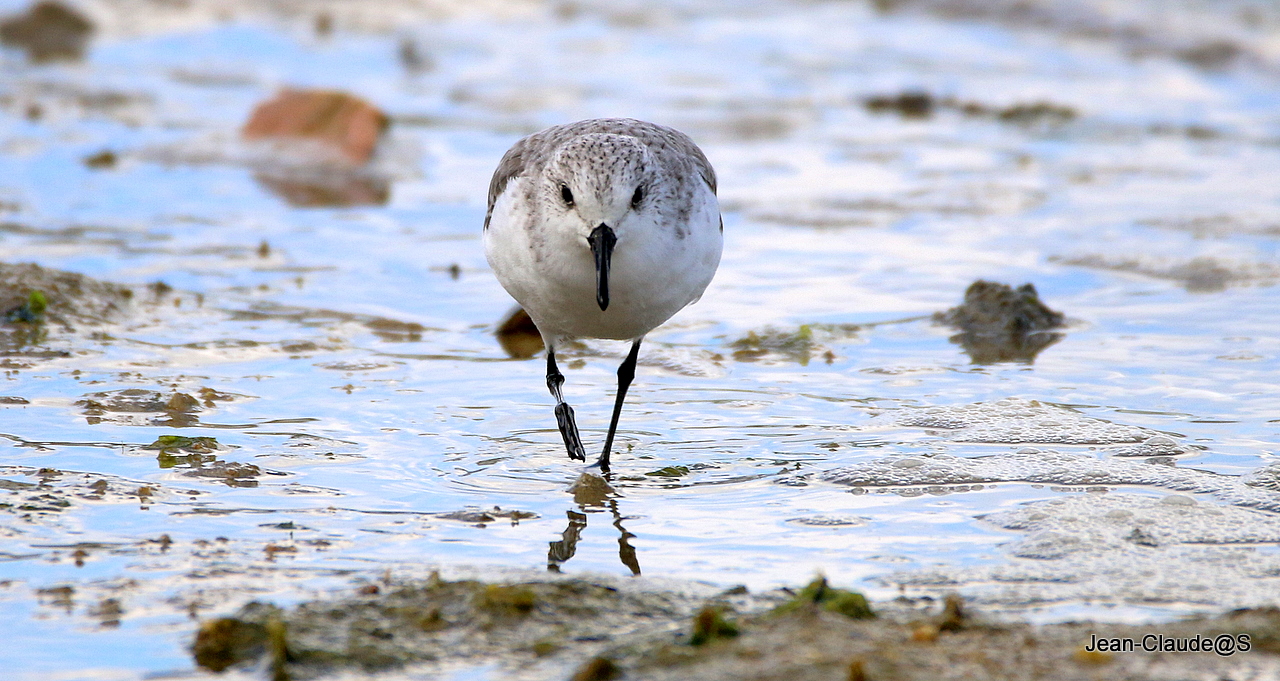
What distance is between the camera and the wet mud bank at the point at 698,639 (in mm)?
3398

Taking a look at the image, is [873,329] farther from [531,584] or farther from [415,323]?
[531,584]

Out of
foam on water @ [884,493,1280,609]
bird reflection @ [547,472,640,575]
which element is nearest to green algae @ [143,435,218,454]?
bird reflection @ [547,472,640,575]

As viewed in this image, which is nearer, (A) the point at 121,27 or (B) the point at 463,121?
(B) the point at 463,121

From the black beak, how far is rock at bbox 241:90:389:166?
22.2ft

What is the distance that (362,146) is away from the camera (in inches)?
439

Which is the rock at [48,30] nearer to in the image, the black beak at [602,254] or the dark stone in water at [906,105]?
the dark stone in water at [906,105]

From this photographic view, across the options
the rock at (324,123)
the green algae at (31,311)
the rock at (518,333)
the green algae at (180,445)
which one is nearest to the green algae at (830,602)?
the green algae at (180,445)

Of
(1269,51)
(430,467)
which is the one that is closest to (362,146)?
(430,467)

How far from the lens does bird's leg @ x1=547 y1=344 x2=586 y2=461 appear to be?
532cm

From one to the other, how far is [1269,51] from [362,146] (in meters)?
10.7

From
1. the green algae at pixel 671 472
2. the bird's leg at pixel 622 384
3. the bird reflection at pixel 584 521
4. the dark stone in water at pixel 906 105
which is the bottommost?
the bird reflection at pixel 584 521

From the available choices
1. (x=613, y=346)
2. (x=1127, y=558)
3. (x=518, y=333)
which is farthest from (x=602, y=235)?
(x=518, y=333)

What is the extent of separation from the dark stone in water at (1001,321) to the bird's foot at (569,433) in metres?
2.25

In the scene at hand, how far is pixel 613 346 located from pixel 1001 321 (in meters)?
1.91
